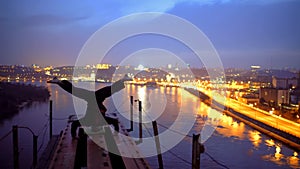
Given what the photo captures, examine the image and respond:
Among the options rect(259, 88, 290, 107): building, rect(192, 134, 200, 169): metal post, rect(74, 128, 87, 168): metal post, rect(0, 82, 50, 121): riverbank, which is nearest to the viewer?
rect(74, 128, 87, 168): metal post

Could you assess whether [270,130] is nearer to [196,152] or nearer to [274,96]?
[274,96]

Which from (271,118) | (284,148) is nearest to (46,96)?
(271,118)

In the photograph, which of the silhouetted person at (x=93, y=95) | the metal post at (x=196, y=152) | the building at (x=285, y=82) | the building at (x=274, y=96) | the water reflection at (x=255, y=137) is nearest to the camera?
the metal post at (x=196, y=152)

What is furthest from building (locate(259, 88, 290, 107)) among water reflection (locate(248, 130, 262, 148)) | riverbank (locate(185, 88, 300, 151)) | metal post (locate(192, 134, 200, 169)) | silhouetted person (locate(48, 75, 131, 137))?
metal post (locate(192, 134, 200, 169))

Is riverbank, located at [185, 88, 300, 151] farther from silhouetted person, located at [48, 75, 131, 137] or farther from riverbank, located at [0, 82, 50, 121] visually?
riverbank, located at [0, 82, 50, 121]

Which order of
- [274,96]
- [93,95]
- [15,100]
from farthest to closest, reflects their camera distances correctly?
[274,96]
[15,100]
[93,95]

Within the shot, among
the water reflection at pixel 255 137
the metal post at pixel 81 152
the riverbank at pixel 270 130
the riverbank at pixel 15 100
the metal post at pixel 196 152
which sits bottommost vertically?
the water reflection at pixel 255 137

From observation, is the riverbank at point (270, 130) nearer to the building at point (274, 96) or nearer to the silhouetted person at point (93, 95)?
the building at point (274, 96)

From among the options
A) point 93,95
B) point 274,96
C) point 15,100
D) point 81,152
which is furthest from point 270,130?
point 15,100

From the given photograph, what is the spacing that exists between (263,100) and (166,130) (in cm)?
1181

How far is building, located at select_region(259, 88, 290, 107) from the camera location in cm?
1689

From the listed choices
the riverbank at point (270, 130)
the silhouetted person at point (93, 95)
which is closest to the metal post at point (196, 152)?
the silhouetted person at point (93, 95)

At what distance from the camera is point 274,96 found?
17.9m

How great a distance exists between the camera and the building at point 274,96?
16.9 meters
